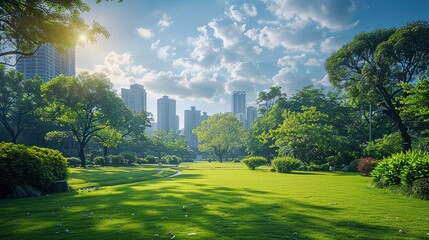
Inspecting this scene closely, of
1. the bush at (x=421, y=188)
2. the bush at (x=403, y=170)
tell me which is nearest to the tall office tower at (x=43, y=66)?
the bush at (x=403, y=170)

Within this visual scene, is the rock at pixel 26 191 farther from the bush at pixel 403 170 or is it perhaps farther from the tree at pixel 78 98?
the tree at pixel 78 98

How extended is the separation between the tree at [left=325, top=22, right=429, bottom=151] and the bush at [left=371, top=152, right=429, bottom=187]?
47.4ft

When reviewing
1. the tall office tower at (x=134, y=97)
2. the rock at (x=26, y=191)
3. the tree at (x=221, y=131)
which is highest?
the tall office tower at (x=134, y=97)

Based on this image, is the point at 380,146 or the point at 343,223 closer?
the point at 343,223

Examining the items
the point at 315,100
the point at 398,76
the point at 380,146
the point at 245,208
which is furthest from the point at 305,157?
the point at 245,208

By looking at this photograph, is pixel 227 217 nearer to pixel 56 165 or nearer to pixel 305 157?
pixel 56 165

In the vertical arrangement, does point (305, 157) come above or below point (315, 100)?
below

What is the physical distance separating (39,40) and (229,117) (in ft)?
171

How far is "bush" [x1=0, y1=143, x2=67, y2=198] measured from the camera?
1081 cm

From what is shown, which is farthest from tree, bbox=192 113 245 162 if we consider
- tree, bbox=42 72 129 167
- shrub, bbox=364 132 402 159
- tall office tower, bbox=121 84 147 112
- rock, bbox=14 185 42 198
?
tall office tower, bbox=121 84 147 112

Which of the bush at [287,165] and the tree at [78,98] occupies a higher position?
the tree at [78,98]

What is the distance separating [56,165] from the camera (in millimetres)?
13734

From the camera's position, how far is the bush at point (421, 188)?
9.46 m

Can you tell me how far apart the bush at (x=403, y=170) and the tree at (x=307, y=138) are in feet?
54.9
